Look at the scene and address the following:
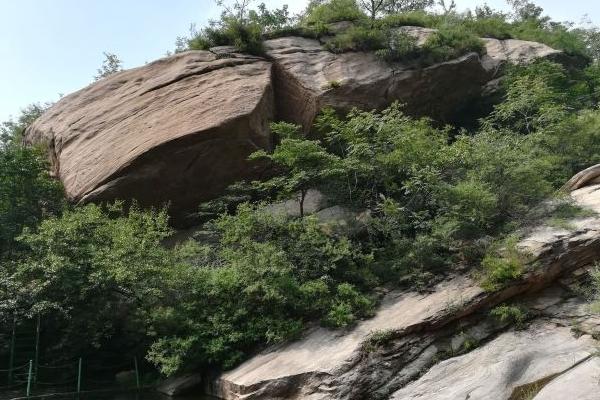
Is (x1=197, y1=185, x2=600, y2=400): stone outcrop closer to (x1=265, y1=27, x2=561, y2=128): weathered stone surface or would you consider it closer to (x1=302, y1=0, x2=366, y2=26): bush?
(x1=265, y1=27, x2=561, y2=128): weathered stone surface

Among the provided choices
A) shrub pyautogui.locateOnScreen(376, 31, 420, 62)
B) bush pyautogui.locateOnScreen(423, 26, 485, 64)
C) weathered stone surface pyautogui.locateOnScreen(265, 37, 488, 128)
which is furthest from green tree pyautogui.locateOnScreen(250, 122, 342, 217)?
bush pyautogui.locateOnScreen(423, 26, 485, 64)

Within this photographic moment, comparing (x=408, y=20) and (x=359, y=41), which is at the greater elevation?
(x=408, y=20)

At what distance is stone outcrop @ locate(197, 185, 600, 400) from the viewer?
31.1 feet

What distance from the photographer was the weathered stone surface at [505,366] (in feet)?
29.8

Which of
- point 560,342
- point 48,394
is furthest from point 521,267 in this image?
point 48,394

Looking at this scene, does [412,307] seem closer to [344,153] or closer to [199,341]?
[199,341]

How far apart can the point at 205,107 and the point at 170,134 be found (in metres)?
1.54

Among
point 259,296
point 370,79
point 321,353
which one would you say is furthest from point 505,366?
point 370,79

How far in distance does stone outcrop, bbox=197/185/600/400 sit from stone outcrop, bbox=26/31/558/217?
303 inches

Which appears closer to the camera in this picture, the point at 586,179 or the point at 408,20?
the point at 586,179

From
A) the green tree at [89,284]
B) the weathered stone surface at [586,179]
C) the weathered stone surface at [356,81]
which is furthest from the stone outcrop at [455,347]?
the weathered stone surface at [356,81]

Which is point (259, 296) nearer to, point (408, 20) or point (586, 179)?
point (586, 179)

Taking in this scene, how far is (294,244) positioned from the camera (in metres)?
14.6

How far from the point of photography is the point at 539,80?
18.9 meters
